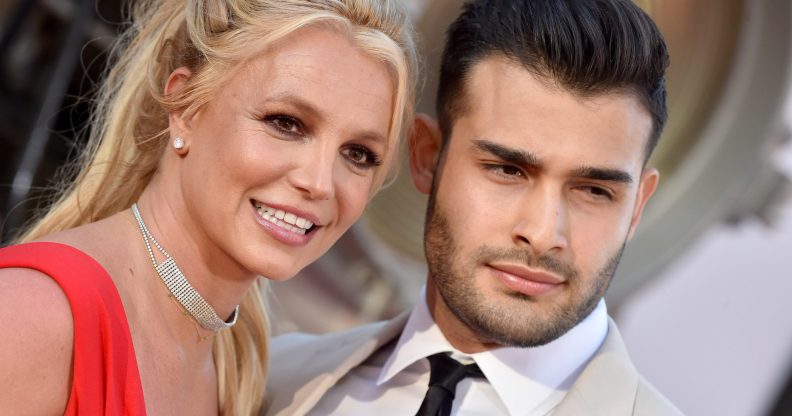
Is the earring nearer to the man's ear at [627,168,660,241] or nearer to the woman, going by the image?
the woman

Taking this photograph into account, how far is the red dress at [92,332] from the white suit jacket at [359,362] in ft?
0.92

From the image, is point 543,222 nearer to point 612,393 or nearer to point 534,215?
point 534,215

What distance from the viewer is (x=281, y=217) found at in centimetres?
107

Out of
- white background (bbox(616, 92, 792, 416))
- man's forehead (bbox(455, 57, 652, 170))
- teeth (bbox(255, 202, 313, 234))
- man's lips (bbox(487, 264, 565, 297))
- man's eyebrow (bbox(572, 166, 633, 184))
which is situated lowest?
white background (bbox(616, 92, 792, 416))

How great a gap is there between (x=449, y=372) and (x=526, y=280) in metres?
0.15

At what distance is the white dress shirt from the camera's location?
1.19 m

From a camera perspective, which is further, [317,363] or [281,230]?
[317,363]

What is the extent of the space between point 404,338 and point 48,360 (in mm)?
475

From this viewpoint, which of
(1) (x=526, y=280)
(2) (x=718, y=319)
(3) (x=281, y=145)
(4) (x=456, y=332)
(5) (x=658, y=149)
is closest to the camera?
(3) (x=281, y=145)

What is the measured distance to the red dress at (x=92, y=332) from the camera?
0.94 metres

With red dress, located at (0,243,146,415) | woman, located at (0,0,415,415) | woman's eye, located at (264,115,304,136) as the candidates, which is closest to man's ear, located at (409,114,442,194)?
woman, located at (0,0,415,415)

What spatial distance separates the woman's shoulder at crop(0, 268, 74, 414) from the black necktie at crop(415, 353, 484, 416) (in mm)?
393

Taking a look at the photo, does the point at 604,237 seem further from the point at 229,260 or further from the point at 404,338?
the point at 229,260

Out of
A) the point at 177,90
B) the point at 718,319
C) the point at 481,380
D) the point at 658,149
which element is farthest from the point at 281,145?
the point at 718,319
